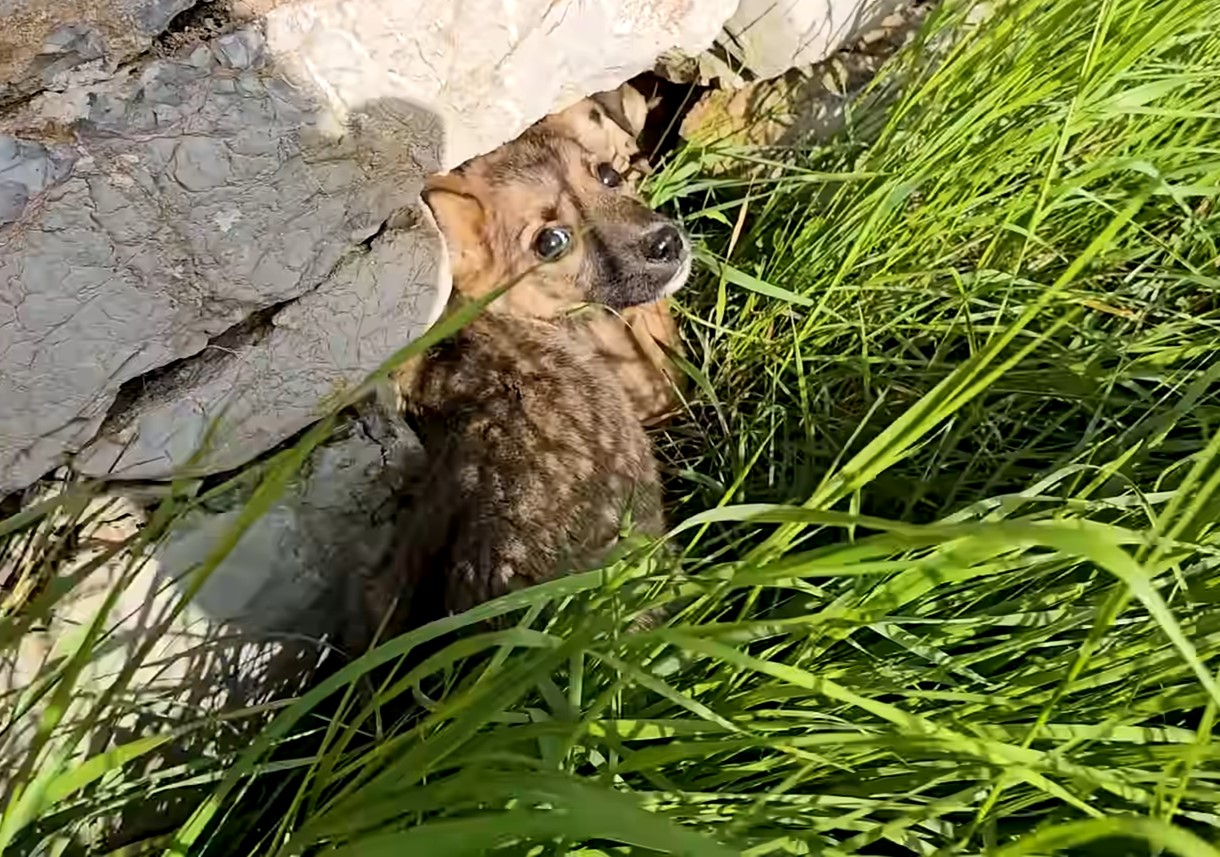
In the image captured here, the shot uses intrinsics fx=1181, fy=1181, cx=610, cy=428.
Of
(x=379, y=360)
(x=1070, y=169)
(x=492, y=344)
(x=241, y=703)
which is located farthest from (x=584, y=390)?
(x=1070, y=169)

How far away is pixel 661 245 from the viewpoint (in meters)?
2.30

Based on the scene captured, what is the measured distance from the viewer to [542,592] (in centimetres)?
131

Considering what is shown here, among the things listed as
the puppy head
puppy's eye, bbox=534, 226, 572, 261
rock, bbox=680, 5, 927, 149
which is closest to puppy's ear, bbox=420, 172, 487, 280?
the puppy head

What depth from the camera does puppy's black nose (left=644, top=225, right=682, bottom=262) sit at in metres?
2.30

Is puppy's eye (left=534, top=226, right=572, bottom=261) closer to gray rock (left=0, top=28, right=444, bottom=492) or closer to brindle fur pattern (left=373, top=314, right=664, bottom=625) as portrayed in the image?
brindle fur pattern (left=373, top=314, right=664, bottom=625)

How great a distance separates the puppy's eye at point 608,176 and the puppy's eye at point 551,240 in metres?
0.15

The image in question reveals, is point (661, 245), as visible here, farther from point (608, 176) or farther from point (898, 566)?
point (898, 566)

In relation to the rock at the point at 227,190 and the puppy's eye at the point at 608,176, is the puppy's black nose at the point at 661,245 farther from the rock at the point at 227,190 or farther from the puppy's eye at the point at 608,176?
the rock at the point at 227,190

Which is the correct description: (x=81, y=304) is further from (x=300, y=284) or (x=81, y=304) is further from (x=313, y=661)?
(x=313, y=661)

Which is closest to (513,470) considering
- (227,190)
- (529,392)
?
(529,392)

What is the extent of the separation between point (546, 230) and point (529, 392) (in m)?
0.39

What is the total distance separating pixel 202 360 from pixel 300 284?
0.19 meters

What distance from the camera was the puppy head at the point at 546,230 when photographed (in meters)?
2.30

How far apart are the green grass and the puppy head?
0.15m
